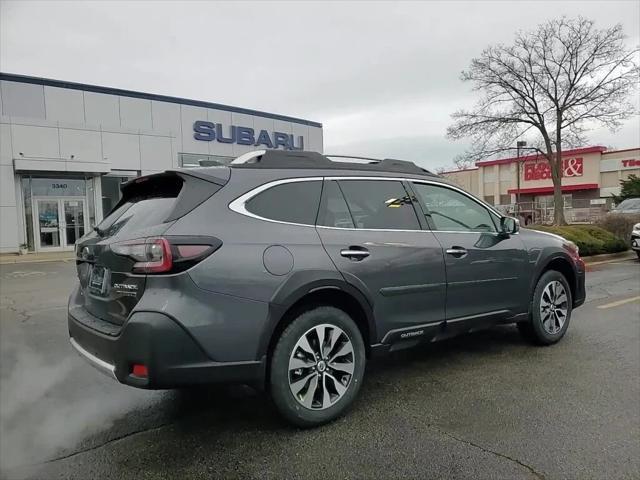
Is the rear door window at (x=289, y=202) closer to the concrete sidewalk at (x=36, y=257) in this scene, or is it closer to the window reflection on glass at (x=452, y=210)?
the window reflection on glass at (x=452, y=210)

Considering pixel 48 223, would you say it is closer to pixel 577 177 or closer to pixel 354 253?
pixel 354 253

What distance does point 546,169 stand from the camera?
160ft

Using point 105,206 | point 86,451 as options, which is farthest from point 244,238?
point 105,206

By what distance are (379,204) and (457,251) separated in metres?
0.81

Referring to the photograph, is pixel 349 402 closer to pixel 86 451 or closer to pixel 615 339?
pixel 86 451

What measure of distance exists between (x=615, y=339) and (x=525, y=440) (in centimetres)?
305

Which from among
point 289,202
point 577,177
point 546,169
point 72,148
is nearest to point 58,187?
point 72,148

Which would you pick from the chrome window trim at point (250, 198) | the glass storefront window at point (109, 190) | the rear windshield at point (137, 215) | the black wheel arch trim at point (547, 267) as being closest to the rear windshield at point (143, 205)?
the rear windshield at point (137, 215)

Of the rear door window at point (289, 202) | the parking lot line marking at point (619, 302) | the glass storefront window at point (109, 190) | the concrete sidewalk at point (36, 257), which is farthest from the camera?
the glass storefront window at point (109, 190)

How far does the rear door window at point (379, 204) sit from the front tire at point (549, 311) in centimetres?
183

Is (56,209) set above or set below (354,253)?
above

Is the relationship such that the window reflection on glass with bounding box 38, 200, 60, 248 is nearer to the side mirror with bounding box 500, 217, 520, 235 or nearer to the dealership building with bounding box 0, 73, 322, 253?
the dealership building with bounding box 0, 73, 322, 253

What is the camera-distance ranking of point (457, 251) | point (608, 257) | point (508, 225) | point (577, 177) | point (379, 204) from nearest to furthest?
point (379, 204) → point (457, 251) → point (508, 225) → point (608, 257) → point (577, 177)

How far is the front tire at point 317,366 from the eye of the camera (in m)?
3.11
